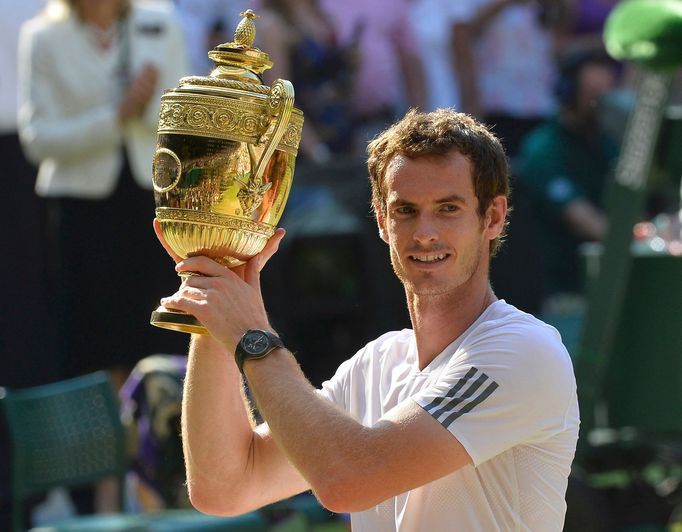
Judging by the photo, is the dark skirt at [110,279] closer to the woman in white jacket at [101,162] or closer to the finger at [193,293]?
the woman in white jacket at [101,162]

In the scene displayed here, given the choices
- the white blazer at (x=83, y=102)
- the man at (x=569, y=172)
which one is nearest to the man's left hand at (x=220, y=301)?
the white blazer at (x=83, y=102)

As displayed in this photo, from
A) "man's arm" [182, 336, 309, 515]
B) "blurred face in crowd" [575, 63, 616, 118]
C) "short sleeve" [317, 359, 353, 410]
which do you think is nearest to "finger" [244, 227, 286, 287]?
"man's arm" [182, 336, 309, 515]

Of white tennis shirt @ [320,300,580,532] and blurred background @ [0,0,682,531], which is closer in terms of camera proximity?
white tennis shirt @ [320,300,580,532]

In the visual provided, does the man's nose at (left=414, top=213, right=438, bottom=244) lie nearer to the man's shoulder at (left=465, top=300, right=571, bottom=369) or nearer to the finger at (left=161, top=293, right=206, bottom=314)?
the man's shoulder at (left=465, top=300, right=571, bottom=369)

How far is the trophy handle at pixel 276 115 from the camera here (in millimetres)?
2959

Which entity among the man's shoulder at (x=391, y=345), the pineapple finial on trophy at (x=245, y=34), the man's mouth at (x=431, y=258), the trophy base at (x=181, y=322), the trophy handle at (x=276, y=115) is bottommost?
the man's shoulder at (x=391, y=345)

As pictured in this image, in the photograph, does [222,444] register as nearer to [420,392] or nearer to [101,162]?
[420,392]

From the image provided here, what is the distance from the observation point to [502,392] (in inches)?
109

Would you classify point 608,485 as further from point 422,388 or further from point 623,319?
point 422,388

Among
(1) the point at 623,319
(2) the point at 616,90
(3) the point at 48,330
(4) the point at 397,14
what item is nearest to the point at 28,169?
(3) the point at 48,330

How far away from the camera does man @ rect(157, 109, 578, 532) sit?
2691 millimetres

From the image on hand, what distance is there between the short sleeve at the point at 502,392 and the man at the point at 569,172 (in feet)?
16.5

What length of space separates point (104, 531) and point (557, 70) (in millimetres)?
4759

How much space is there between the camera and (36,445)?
547 cm
